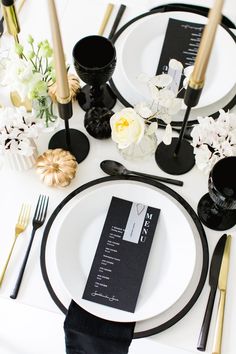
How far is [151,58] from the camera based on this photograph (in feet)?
3.71

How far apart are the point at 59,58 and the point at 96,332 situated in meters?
0.53

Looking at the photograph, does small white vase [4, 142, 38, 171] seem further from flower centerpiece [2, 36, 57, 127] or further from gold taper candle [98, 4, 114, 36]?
gold taper candle [98, 4, 114, 36]

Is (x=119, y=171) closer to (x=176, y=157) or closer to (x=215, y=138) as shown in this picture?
(x=176, y=157)

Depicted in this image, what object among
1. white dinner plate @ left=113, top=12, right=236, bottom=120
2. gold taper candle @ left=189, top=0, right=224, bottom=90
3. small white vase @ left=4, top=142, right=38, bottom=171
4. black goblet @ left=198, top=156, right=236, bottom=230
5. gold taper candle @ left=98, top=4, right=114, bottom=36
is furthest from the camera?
gold taper candle @ left=98, top=4, right=114, bottom=36

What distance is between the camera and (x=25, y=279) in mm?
906

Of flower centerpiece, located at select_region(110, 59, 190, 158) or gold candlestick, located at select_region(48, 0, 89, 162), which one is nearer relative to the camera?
gold candlestick, located at select_region(48, 0, 89, 162)

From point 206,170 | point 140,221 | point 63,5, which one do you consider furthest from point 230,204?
point 63,5

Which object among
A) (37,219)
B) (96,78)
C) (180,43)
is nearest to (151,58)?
(180,43)

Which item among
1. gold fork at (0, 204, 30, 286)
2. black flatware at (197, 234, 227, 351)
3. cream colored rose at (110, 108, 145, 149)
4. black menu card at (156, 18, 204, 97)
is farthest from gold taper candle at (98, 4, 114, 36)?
black flatware at (197, 234, 227, 351)

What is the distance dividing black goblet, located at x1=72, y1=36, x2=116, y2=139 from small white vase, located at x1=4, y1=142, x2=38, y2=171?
15cm

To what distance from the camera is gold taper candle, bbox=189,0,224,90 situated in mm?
588

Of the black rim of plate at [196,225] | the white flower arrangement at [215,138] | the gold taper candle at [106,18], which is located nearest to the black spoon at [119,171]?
the black rim of plate at [196,225]

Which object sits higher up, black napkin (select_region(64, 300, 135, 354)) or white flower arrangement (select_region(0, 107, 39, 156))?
white flower arrangement (select_region(0, 107, 39, 156))

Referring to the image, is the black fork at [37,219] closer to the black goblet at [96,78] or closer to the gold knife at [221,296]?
the black goblet at [96,78]
